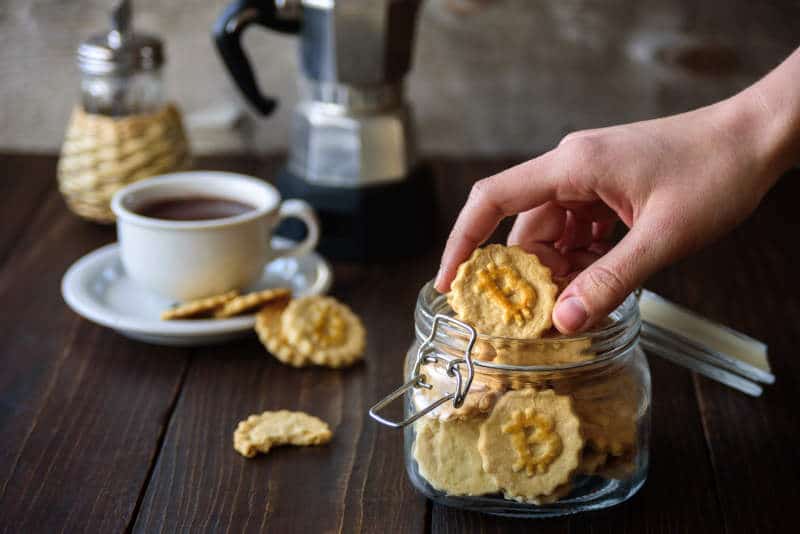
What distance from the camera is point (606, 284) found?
26.4 inches

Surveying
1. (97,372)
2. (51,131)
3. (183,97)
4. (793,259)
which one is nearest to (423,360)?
(97,372)

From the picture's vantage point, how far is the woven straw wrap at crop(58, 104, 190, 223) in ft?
3.97

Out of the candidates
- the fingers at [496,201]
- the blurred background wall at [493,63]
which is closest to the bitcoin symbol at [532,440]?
the fingers at [496,201]

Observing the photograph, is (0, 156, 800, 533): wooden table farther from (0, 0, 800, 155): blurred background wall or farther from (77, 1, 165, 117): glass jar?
(0, 0, 800, 155): blurred background wall

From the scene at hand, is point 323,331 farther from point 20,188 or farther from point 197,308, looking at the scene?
point 20,188

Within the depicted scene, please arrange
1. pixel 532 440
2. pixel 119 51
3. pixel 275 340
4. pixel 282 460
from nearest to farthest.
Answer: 1. pixel 532 440
2. pixel 282 460
3. pixel 275 340
4. pixel 119 51

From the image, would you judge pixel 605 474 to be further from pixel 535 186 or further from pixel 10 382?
pixel 10 382

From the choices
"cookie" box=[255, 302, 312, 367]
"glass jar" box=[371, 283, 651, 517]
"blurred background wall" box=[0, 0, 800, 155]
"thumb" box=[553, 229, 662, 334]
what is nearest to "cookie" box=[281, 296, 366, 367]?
"cookie" box=[255, 302, 312, 367]

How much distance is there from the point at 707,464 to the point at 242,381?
1.39ft

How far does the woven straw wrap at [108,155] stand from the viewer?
1211 mm

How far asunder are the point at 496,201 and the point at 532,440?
0.59 feet

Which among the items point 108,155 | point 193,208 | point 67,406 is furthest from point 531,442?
point 108,155

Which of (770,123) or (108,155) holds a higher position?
(770,123)

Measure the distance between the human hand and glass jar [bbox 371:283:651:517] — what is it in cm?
4
